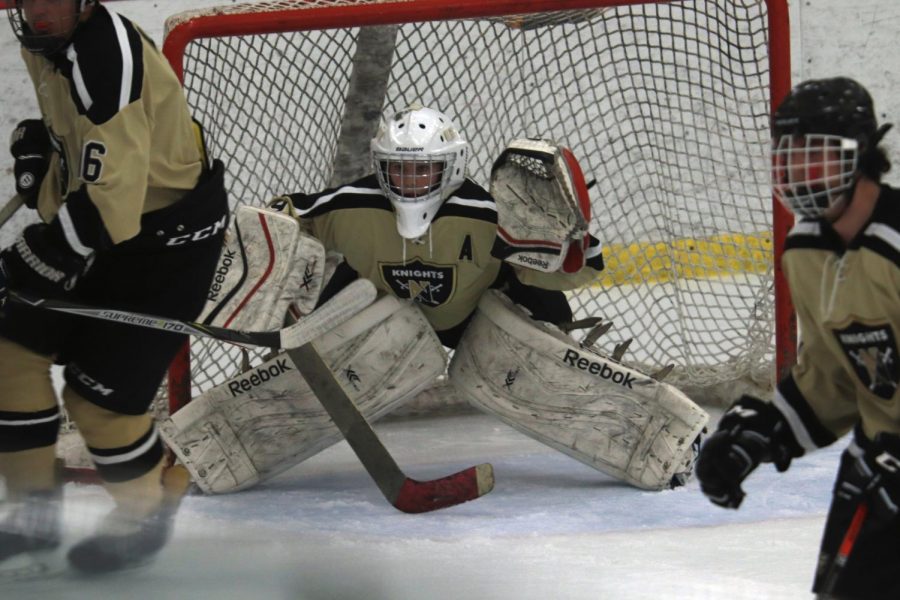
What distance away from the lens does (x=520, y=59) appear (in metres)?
3.64

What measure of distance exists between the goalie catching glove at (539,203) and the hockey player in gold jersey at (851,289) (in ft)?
3.72

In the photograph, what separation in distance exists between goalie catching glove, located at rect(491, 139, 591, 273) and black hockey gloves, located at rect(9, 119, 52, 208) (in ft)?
2.95

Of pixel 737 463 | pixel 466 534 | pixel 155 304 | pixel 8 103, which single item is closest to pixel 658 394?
pixel 466 534

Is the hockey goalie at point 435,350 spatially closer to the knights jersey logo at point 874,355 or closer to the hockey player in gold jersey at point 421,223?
the hockey player in gold jersey at point 421,223

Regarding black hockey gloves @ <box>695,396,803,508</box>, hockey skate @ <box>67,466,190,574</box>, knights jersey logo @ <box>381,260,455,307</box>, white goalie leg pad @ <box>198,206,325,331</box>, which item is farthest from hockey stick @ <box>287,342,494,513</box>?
black hockey gloves @ <box>695,396,803,508</box>

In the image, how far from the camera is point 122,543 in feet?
6.50

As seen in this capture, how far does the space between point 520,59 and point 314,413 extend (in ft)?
3.85

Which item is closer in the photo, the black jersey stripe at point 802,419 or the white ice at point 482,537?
the black jersey stripe at point 802,419

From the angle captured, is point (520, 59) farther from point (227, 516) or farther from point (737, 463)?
point (737, 463)

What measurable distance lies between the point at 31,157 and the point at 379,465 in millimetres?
952

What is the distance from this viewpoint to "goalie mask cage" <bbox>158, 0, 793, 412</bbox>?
11.4 ft

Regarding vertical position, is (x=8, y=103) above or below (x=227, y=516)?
above

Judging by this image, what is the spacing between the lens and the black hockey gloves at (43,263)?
221 centimetres

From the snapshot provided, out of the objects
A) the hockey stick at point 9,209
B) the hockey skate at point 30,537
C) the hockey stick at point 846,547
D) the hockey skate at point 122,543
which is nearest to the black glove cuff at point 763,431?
the hockey stick at point 846,547
